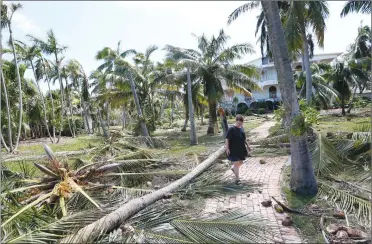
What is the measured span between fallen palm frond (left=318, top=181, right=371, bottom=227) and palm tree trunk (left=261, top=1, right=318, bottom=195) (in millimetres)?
220

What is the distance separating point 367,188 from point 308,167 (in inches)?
39.3

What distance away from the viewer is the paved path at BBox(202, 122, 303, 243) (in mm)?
4262

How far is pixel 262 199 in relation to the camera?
5652mm

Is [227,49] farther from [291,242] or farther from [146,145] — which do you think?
[291,242]

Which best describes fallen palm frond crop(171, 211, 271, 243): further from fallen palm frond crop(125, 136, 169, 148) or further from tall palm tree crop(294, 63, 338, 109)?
tall palm tree crop(294, 63, 338, 109)

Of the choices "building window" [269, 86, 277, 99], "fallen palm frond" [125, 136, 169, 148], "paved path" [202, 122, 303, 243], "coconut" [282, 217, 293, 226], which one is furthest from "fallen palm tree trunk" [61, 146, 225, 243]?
"building window" [269, 86, 277, 99]

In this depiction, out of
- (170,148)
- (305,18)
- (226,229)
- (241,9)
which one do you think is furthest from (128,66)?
(226,229)

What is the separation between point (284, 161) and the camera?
8.86m

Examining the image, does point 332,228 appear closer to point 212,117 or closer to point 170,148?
point 170,148

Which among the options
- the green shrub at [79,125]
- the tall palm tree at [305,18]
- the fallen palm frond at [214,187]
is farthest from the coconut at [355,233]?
the green shrub at [79,125]

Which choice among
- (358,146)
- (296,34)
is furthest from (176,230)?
(296,34)

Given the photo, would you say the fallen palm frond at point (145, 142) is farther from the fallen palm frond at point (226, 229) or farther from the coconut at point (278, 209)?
the fallen palm frond at point (226, 229)

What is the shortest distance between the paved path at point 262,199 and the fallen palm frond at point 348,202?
32.0 inches

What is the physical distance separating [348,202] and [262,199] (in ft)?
4.61
